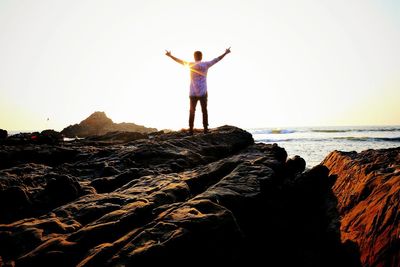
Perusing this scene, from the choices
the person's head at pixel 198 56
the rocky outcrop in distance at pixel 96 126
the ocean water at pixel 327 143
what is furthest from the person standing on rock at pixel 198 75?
the rocky outcrop in distance at pixel 96 126

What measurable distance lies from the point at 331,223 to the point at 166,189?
3072 millimetres

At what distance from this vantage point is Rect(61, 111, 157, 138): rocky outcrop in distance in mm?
62625

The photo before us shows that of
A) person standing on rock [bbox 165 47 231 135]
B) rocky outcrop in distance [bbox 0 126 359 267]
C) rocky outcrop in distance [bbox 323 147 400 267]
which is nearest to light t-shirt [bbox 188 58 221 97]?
person standing on rock [bbox 165 47 231 135]

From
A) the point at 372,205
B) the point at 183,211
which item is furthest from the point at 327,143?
the point at 183,211

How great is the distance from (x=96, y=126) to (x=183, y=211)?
7089 centimetres

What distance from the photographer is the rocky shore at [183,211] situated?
9.68 feet

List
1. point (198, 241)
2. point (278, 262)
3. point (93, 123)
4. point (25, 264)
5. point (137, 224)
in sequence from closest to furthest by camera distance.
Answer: point (25, 264) < point (198, 241) < point (137, 224) < point (278, 262) < point (93, 123)

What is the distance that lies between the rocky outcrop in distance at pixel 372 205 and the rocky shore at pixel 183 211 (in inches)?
0.8

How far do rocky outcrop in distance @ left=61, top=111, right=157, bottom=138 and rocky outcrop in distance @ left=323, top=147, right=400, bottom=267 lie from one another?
56529 mm

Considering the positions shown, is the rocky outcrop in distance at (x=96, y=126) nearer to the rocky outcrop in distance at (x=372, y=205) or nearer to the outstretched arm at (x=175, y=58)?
the outstretched arm at (x=175, y=58)

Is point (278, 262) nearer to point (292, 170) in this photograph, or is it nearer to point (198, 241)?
point (198, 241)

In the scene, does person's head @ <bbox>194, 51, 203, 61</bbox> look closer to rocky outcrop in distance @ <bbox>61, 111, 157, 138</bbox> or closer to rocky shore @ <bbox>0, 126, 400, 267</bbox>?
rocky shore @ <bbox>0, 126, 400, 267</bbox>

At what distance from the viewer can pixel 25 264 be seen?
8.86 feet

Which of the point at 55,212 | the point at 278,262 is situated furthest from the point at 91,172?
the point at 278,262
